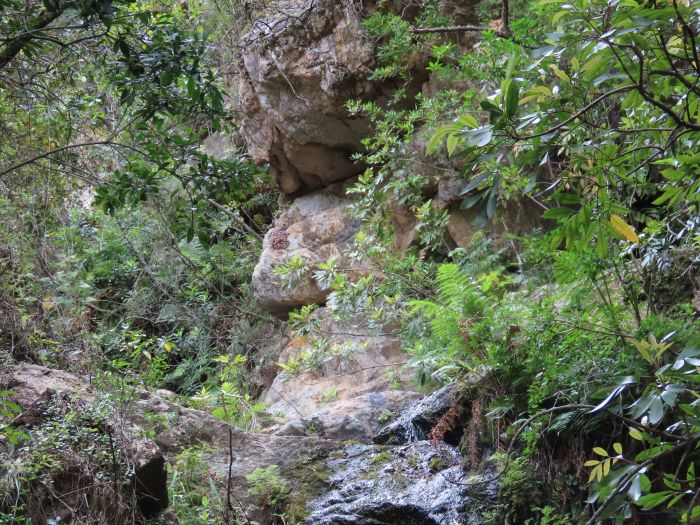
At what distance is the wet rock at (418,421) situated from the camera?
213 inches

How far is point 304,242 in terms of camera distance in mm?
8984

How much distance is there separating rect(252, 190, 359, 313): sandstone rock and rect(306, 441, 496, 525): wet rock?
145 inches

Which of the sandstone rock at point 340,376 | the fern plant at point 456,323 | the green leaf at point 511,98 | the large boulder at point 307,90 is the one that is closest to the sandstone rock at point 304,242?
the large boulder at point 307,90

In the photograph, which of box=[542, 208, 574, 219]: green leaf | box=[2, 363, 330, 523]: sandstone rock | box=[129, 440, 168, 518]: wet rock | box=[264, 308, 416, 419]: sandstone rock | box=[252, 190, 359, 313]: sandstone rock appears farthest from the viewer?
box=[252, 190, 359, 313]: sandstone rock

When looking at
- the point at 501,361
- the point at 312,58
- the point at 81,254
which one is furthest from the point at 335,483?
the point at 81,254

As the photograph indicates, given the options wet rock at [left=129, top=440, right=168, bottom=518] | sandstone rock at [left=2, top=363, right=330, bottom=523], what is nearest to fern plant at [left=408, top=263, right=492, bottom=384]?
sandstone rock at [left=2, top=363, right=330, bottom=523]

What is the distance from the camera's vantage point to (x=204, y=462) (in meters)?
5.03

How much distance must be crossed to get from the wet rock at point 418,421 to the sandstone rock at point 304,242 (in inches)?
124

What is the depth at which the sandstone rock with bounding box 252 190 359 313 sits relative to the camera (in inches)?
345

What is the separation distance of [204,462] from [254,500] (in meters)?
0.53

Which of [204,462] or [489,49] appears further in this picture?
[489,49]

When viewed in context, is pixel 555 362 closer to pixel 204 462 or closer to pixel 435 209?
pixel 204 462

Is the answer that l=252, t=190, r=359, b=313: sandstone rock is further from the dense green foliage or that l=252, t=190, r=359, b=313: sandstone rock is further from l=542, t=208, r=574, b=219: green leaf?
l=542, t=208, r=574, b=219: green leaf

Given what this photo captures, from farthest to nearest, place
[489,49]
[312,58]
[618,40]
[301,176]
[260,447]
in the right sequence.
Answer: [301,176]
[312,58]
[489,49]
[260,447]
[618,40]
